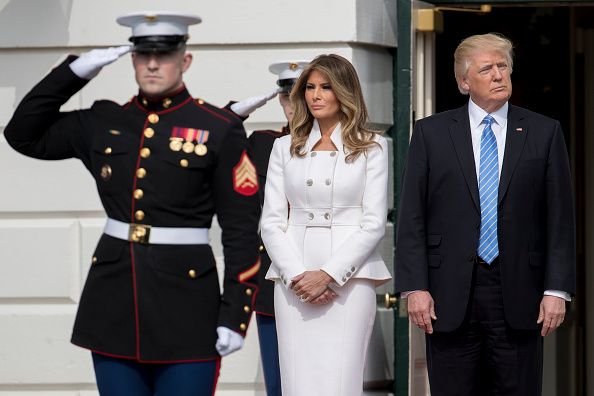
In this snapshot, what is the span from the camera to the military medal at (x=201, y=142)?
4910 millimetres

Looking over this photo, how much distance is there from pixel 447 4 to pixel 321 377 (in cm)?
230

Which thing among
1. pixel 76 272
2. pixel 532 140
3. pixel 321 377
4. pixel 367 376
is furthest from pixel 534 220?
pixel 76 272

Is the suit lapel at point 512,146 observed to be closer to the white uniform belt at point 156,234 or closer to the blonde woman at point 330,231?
the blonde woman at point 330,231

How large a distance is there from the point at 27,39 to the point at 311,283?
2331 mm

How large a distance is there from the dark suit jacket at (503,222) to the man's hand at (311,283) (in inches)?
10.6

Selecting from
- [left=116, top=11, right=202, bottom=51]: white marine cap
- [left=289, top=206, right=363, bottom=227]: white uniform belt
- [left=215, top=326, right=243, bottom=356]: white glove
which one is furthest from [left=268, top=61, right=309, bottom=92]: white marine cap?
[left=215, top=326, right=243, bottom=356]: white glove

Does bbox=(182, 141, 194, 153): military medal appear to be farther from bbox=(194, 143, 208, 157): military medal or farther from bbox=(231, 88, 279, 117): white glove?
bbox=(231, 88, 279, 117): white glove

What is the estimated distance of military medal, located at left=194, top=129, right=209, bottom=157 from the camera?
193 inches

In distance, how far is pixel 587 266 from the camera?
352 inches

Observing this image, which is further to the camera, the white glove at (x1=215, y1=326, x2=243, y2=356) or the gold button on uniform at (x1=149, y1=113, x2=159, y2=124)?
the gold button on uniform at (x1=149, y1=113, x2=159, y2=124)

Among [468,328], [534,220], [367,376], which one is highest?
[534,220]

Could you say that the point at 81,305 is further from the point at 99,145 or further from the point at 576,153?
the point at 576,153

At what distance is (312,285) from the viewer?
17.9ft

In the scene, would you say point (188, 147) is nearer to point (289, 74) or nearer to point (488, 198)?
point (488, 198)
